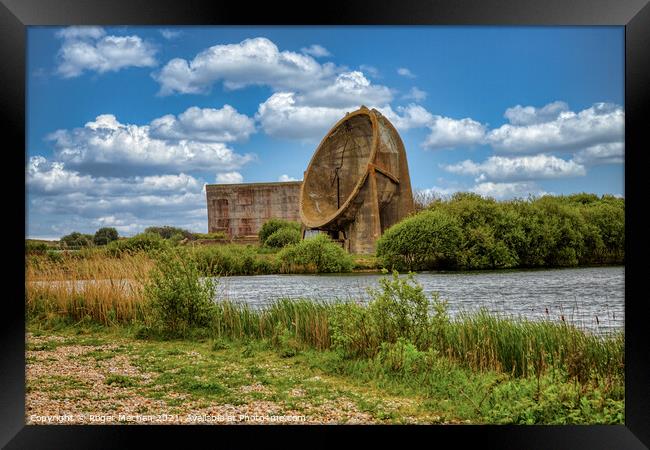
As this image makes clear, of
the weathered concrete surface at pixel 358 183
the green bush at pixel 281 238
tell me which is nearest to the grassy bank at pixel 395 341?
the green bush at pixel 281 238

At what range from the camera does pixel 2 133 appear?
5.06 metres

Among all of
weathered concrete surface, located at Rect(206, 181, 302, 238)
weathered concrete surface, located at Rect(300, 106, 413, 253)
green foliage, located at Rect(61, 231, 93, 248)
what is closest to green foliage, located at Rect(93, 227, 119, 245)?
green foliage, located at Rect(61, 231, 93, 248)

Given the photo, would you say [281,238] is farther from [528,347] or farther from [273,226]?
[528,347]

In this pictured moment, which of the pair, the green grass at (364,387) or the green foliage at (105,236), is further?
the green foliage at (105,236)

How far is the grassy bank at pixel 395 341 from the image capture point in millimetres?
5895

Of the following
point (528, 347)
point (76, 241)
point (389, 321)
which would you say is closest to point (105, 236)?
point (76, 241)

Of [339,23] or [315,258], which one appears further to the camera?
[315,258]

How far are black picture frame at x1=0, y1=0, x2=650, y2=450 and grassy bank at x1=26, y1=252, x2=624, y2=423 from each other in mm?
635

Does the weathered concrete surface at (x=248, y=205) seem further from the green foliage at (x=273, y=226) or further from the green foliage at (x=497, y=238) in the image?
the green foliage at (x=497, y=238)

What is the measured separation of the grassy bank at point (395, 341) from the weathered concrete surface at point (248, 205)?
9366 mm

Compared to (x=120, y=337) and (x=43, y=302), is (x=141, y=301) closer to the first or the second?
(x=120, y=337)

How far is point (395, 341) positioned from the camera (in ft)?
24.7

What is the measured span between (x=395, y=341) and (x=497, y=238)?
20.6ft

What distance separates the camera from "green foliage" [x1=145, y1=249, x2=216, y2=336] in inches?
376
